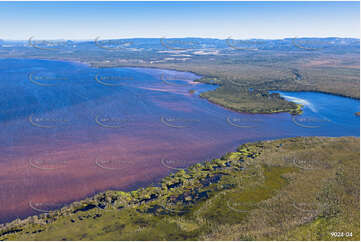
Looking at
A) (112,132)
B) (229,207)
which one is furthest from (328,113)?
(112,132)

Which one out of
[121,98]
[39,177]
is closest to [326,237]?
[39,177]

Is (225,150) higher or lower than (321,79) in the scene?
lower

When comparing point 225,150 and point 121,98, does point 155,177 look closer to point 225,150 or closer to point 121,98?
point 225,150

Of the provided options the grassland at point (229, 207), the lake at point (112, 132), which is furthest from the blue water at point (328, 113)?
the grassland at point (229, 207)

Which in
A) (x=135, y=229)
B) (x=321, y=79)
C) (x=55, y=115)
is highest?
(x=321, y=79)

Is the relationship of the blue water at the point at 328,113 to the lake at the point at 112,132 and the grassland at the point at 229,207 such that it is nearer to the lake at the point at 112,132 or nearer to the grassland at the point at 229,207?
the lake at the point at 112,132

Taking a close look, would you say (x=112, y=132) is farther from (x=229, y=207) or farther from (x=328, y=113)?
(x=328, y=113)

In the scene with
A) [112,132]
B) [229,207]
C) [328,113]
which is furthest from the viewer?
[328,113]
